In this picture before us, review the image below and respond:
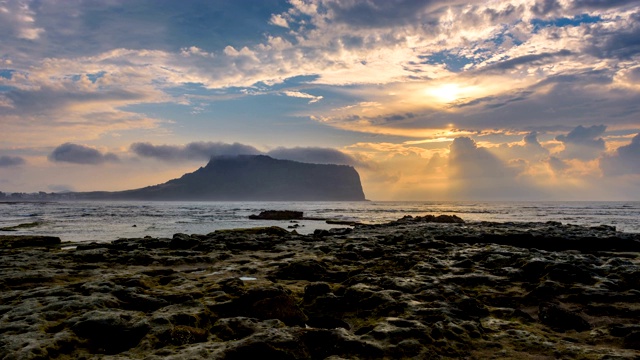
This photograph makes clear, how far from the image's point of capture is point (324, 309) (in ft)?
31.7

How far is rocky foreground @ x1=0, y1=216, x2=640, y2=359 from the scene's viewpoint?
22.3 feet

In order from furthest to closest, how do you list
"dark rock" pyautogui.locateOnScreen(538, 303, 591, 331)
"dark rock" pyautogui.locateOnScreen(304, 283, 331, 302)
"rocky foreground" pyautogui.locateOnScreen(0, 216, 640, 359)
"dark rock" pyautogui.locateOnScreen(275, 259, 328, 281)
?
"dark rock" pyautogui.locateOnScreen(275, 259, 328, 281) < "dark rock" pyautogui.locateOnScreen(304, 283, 331, 302) < "dark rock" pyautogui.locateOnScreen(538, 303, 591, 331) < "rocky foreground" pyautogui.locateOnScreen(0, 216, 640, 359)

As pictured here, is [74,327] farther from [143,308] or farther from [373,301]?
[373,301]

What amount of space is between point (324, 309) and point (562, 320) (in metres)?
5.54

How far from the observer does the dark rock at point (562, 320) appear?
8203 mm

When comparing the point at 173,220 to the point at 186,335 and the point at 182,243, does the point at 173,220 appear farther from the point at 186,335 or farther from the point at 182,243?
the point at 186,335

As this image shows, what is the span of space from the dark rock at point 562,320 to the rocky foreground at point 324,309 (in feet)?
0.09

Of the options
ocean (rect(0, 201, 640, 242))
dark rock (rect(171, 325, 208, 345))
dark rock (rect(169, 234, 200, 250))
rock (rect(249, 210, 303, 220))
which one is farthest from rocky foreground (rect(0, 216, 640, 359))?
rock (rect(249, 210, 303, 220))

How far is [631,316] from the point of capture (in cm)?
908

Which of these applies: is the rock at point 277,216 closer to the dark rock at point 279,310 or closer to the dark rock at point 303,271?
the dark rock at point 303,271

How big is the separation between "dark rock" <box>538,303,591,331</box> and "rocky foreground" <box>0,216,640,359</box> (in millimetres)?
26

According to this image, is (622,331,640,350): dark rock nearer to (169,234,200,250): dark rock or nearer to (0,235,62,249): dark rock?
(169,234,200,250): dark rock

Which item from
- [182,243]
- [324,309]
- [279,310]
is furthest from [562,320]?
[182,243]

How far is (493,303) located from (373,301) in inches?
142
